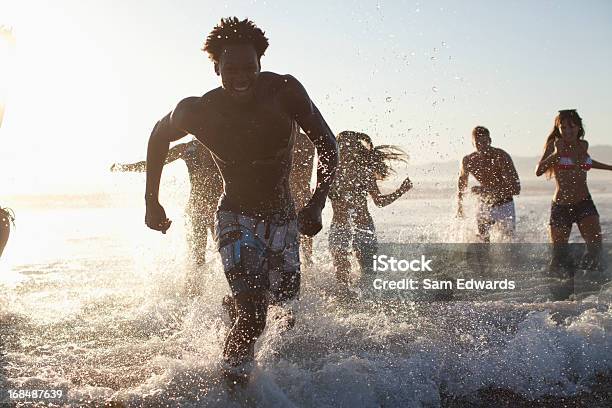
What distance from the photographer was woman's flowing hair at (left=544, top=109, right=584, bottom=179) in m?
7.48

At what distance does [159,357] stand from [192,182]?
2.66 metres

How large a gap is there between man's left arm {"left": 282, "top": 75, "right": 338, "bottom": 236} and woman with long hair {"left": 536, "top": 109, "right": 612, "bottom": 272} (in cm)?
429

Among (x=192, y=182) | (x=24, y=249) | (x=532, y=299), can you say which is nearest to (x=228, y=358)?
(x=192, y=182)

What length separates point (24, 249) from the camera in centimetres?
1208

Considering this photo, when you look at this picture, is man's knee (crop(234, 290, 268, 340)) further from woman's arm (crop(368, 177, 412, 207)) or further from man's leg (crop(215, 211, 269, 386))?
woman's arm (crop(368, 177, 412, 207))

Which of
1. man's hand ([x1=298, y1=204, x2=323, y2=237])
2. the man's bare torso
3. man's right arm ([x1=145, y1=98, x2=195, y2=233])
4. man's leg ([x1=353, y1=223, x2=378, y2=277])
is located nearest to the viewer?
man's hand ([x1=298, y1=204, x2=323, y2=237])

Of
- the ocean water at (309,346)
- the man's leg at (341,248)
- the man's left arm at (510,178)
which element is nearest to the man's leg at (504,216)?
the man's left arm at (510,178)

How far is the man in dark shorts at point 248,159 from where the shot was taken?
3.67 meters

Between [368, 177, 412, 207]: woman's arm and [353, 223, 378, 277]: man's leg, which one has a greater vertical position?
[368, 177, 412, 207]: woman's arm

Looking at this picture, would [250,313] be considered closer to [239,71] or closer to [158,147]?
[158,147]

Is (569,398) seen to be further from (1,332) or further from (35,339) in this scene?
(1,332)

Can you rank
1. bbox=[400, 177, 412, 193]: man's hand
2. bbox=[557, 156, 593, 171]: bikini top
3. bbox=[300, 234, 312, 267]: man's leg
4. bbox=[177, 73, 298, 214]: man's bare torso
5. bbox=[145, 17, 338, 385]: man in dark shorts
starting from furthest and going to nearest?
bbox=[300, 234, 312, 267]: man's leg, bbox=[557, 156, 593, 171]: bikini top, bbox=[400, 177, 412, 193]: man's hand, bbox=[177, 73, 298, 214]: man's bare torso, bbox=[145, 17, 338, 385]: man in dark shorts

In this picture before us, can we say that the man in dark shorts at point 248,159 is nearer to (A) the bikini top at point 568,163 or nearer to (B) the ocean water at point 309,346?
(B) the ocean water at point 309,346

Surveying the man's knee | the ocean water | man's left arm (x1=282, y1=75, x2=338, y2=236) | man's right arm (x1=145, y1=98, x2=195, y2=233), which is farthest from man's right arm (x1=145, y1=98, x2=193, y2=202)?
the ocean water
